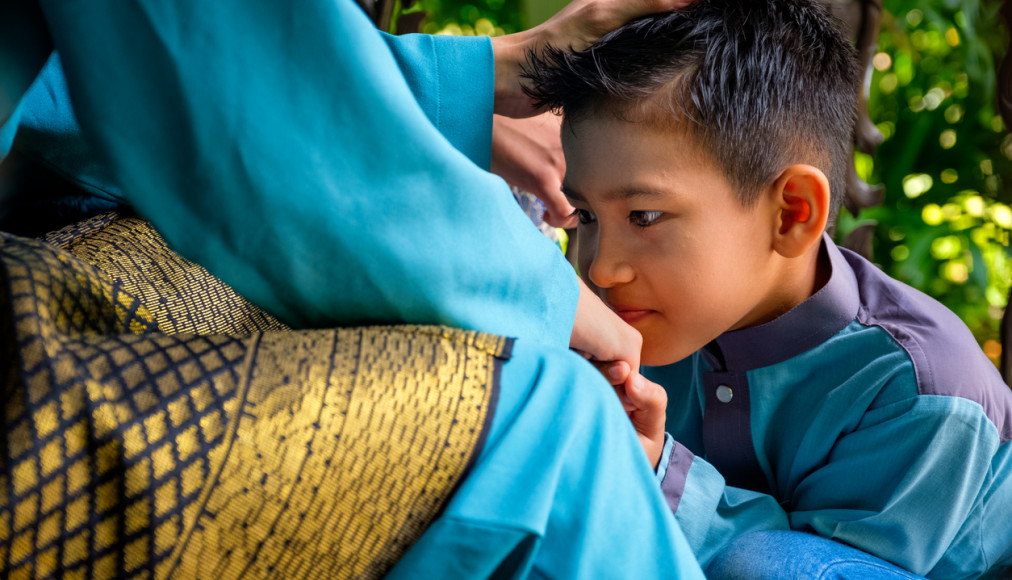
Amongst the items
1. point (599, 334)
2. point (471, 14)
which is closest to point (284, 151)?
point (599, 334)

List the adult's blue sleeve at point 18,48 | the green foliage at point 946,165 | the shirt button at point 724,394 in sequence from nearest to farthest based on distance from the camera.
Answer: the adult's blue sleeve at point 18,48 < the shirt button at point 724,394 < the green foliage at point 946,165

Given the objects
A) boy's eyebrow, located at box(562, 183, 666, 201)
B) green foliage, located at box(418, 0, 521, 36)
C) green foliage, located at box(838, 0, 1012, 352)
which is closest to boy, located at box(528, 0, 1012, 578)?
boy's eyebrow, located at box(562, 183, 666, 201)

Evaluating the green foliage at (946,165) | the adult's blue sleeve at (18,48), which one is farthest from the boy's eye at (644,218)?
the green foliage at (946,165)

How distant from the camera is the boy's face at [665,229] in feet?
2.57

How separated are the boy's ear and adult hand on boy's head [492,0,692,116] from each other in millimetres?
225

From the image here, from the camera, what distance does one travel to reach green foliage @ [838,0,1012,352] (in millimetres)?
1711

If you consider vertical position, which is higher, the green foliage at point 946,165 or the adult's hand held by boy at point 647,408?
the green foliage at point 946,165

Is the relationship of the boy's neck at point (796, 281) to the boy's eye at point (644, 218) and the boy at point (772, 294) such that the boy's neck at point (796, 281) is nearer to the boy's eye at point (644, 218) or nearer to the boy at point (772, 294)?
the boy at point (772, 294)

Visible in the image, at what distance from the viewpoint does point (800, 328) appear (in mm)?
869

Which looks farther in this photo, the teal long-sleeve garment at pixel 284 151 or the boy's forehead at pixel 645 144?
the boy's forehead at pixel 645 144

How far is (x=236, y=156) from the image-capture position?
1.33 ft

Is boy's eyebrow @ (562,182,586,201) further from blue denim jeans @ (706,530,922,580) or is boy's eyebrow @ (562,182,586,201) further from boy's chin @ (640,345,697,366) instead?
blue denim jeans @ (706,530,922,580)

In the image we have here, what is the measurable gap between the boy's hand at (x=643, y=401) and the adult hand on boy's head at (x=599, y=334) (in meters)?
0.02

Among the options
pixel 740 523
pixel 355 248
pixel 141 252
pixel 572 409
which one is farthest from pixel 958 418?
pixel 141 252
